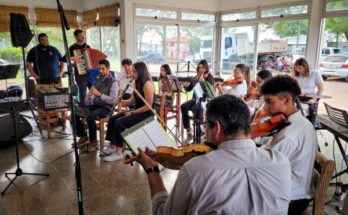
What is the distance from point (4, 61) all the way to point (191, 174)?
6396mm

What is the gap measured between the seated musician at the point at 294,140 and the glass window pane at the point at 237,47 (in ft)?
17.9

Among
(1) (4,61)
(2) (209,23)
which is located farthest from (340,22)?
(1) (4,61)

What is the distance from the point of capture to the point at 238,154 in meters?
0.94

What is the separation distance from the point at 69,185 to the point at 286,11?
5510 mm

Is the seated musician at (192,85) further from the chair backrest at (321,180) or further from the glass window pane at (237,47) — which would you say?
the glass window pane at (237,47)

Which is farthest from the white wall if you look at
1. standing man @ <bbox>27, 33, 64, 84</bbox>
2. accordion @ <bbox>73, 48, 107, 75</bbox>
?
accordion @ <bbox>73, 48, 107, 75</bbox>

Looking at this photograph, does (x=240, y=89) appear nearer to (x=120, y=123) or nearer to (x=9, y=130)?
(x=120, y=123)

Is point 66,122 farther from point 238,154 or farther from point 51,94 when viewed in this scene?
point 238,154

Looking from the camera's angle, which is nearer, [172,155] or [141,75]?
[172,155]

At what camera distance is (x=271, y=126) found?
173 centimetres

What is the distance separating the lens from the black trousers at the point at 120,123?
3096mm

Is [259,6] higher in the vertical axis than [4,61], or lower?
higher

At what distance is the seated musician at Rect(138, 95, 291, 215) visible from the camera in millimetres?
892

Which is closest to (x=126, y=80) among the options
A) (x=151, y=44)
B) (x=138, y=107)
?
(x=138, y=107)
